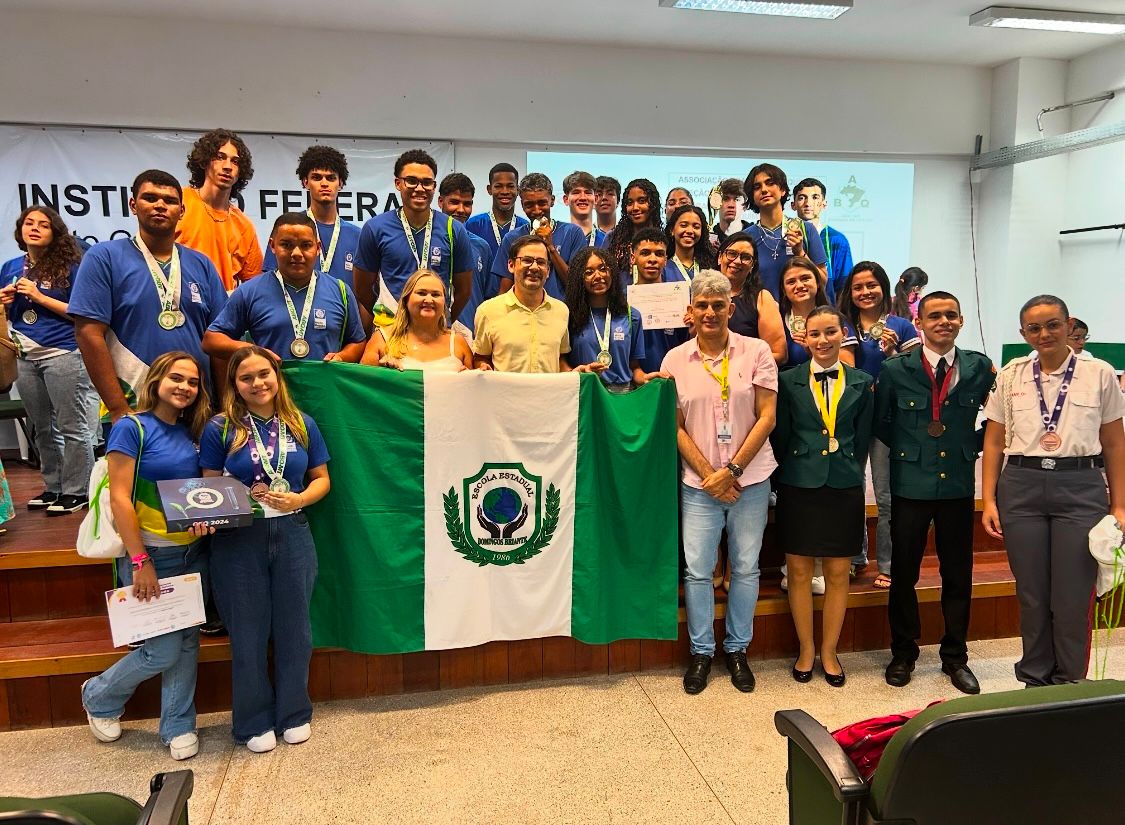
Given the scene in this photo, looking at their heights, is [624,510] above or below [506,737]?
above

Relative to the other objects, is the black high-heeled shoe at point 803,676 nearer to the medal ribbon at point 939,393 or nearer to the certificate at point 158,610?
the medal ribbon at point 939,393

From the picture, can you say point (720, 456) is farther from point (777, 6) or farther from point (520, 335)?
point (777, 6)

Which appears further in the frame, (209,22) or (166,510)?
(209,22)

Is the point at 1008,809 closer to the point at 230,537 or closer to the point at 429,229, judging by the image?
the point at 230,537

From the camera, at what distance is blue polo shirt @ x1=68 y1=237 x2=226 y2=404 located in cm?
279

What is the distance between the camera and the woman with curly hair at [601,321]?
133 inches

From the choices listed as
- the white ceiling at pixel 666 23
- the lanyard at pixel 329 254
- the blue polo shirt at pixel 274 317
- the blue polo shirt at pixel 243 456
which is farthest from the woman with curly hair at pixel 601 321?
the white ceiling at pixel 666 23

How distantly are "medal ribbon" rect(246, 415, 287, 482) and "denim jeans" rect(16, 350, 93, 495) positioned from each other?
1952 mm

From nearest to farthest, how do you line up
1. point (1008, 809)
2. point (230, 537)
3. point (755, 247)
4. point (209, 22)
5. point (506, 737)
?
point (1008, 809)
point (230, 537)
point (506, 737)
point (755, 247)
point (209, 22)

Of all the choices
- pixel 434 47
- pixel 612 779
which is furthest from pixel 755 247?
pixel 434 47

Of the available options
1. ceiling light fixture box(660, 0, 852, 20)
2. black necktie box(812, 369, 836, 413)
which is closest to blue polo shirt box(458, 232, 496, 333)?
black necktie box(812, 369, 836, 413)

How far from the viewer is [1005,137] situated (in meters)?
7.95

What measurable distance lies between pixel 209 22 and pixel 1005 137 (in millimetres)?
Answer: 8026

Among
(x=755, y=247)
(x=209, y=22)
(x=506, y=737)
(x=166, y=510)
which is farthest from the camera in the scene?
(x=209, y=22)
